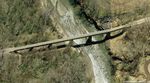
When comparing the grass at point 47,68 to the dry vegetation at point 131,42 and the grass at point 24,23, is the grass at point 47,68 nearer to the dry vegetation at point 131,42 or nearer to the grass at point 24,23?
the grass at point 24,23

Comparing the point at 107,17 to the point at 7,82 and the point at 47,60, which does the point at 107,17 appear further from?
the point at 7,82

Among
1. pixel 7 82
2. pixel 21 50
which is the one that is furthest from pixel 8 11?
pixel 7 82

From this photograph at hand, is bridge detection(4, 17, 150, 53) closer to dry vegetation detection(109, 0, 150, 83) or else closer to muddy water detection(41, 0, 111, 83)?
dry vegetation detection(109, 0, 150, 83)

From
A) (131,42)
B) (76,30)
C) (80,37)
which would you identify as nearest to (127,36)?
(131,42)

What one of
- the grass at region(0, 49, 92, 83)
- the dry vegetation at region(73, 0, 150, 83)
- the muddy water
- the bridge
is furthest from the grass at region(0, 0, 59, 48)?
the dry vegetation at region(73, 0, 150, 83)

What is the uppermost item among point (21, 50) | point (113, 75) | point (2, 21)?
point (2, 21)

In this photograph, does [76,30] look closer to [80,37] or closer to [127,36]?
[80,37]

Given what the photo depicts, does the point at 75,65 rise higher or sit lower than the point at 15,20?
lower

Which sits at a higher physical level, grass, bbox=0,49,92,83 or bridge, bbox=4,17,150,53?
bridge, bbox=4,17,150,53
